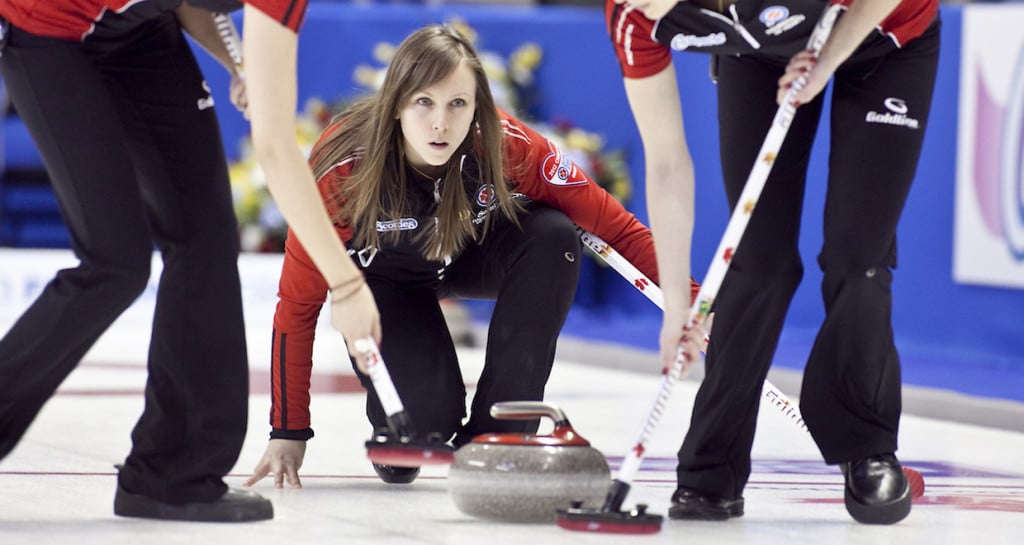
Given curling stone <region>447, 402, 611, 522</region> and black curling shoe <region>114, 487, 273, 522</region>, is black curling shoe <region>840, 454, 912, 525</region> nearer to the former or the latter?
curling stone <region>447, 402, 611, 522</region>

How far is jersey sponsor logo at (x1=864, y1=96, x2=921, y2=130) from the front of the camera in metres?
2.83

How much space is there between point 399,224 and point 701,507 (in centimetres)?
88

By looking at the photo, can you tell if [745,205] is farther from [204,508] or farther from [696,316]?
[204,508]

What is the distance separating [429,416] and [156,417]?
72cm

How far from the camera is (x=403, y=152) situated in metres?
3.26

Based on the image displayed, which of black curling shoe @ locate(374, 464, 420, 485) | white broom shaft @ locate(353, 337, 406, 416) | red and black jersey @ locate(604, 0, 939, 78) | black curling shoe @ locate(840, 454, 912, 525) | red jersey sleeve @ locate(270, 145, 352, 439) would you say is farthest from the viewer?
black curling shoe @ locate(374, 464, 420, 485)

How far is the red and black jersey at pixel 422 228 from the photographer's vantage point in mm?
3137

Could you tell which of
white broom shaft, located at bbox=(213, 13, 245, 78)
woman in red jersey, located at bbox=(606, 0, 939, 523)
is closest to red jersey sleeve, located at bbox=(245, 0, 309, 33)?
white broom shaft, located at bbox=(213, 13, 245, 78)

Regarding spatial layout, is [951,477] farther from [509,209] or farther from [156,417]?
[156,417]

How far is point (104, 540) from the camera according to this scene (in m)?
2.52

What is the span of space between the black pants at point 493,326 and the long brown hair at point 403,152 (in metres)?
0.09

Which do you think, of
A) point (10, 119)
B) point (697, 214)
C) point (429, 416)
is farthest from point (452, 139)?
point (10, 119)

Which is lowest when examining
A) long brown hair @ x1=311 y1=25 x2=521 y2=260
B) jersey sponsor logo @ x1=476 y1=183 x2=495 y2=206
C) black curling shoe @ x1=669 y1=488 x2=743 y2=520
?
black curling shoe @ x1=669 y1=488 x2=743 y2=520

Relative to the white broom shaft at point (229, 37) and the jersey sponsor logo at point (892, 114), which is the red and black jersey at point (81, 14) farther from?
the jersey sponsor logo at point (892, 114)
